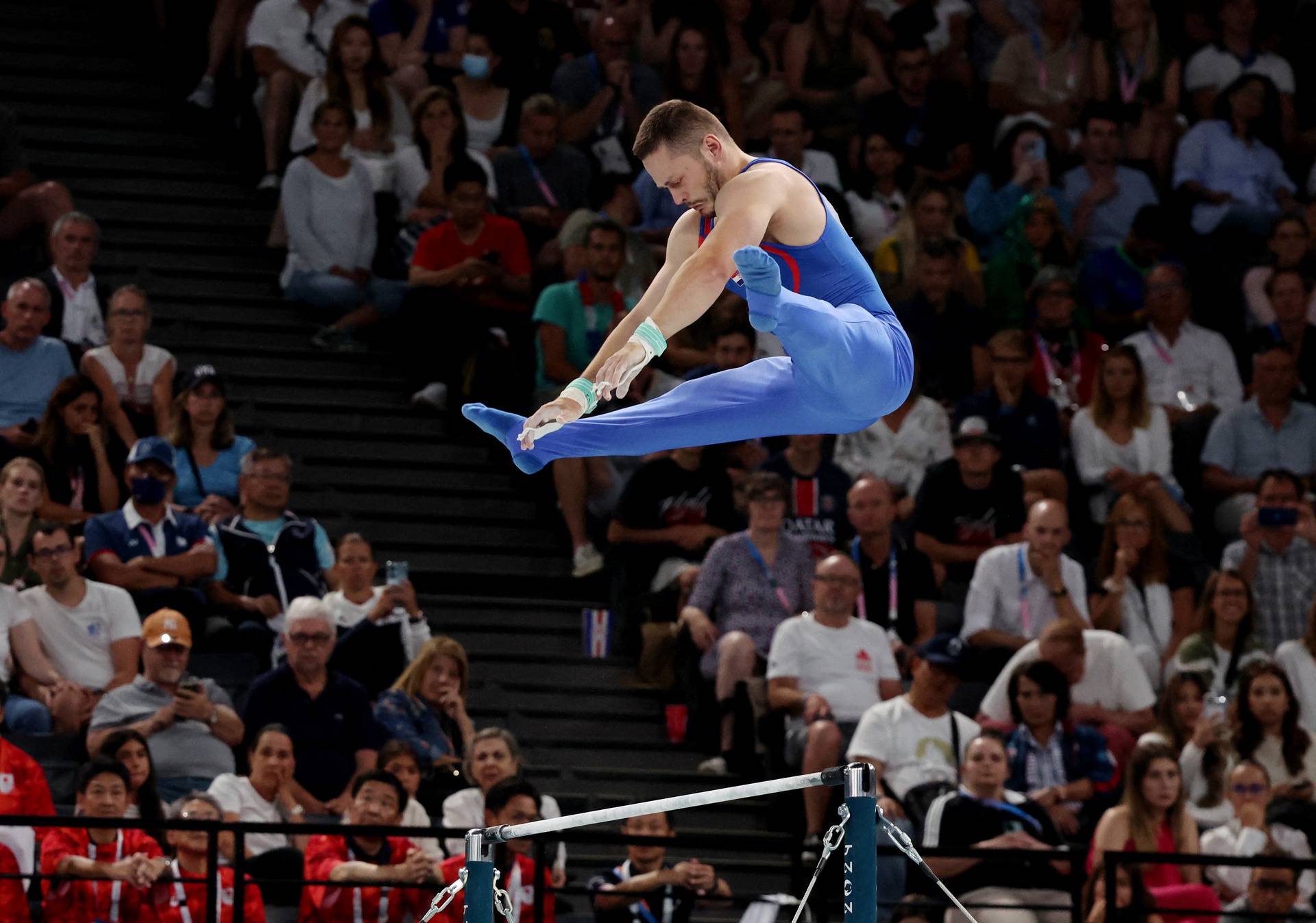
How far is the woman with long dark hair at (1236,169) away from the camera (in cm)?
1141

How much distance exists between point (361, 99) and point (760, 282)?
612 cm

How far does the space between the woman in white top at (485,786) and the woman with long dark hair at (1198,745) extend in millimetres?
2481

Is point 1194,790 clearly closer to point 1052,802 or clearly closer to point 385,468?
point 1052,802

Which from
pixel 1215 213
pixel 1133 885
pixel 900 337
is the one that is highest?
pixel 1215 213

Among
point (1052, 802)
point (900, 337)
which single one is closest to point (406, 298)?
point (1052, 802)

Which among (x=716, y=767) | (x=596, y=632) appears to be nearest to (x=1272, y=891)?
(x=716, y=767)

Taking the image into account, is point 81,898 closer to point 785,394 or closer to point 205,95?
point 785,394

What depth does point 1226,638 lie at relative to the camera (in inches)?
350

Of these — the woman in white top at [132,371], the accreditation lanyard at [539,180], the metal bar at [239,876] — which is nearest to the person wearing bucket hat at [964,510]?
the accreditation lanyard at [539,180]

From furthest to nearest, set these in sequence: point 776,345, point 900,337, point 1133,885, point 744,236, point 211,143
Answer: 1. point 211,143
2. point 776,345
3. point 1133,885
4. point 900,337
5. point 744,236

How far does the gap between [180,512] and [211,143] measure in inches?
131

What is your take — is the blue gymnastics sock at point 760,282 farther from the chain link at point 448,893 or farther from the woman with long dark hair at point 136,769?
the woman with long dark hair at point 136,769

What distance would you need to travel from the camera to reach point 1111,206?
446 inches

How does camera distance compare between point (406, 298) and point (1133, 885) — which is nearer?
point (1133, 885)
